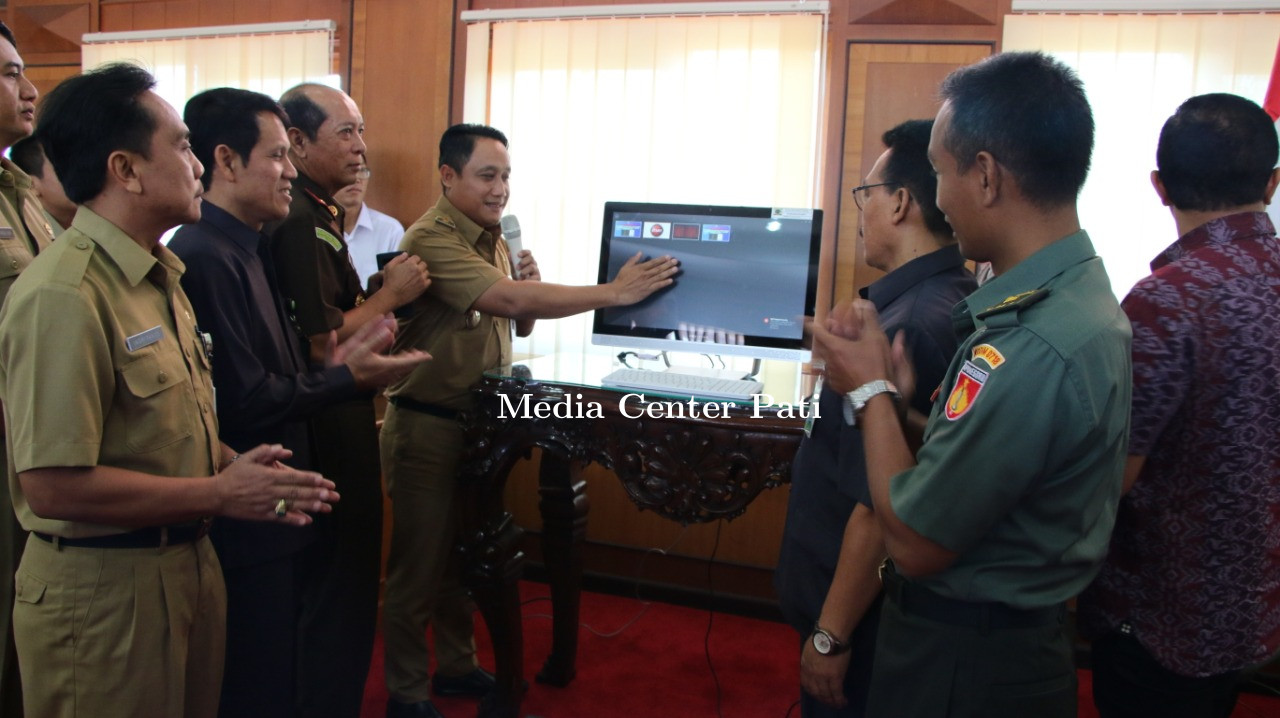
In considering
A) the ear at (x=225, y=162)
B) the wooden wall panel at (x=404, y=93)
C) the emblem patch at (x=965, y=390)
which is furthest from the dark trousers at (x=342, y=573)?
the wooden wall panel at (x=404, y=93)

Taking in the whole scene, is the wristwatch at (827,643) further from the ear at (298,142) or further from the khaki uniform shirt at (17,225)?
the ear at (298,142)

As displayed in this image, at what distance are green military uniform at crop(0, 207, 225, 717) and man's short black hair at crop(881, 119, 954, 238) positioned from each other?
1.19 metres

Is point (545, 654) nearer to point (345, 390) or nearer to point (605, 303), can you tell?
point (605, 303)

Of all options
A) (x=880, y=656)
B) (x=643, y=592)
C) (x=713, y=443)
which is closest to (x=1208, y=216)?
(x=880, y=656)

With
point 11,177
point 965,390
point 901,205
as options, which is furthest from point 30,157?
point 965,390

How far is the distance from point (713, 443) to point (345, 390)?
835 mm

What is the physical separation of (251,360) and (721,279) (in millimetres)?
1147

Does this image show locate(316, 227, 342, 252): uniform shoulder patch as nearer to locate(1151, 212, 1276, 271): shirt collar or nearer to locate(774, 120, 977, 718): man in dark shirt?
locate(774, 120, 977, 718): man in dark shirt

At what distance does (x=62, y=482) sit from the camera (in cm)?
127

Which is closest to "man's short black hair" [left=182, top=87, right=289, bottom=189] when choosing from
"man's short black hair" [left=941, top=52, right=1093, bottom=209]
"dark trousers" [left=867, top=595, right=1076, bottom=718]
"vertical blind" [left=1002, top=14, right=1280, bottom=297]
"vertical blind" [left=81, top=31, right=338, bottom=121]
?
"man's short black hair" [left=941, top=52, right=1093, bottom=209]

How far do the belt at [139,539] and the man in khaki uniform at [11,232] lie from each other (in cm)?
40

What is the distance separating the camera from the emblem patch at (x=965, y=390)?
39.7 inches

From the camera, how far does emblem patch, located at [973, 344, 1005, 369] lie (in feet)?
3.30

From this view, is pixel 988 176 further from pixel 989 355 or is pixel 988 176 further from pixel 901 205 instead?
pixel 901 205
